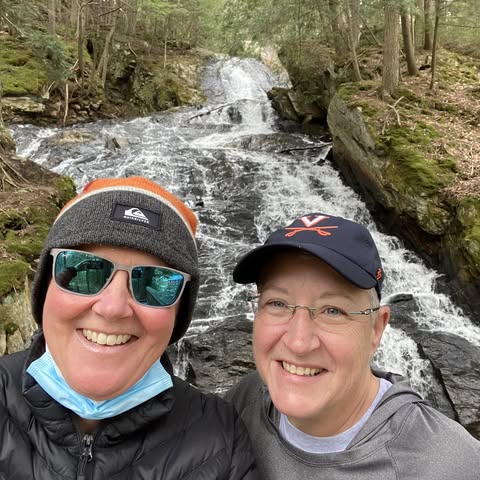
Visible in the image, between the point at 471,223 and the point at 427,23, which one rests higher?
the point at 427,23

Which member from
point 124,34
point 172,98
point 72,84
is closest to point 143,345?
point 72,84

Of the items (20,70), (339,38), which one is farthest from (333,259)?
(20,70)

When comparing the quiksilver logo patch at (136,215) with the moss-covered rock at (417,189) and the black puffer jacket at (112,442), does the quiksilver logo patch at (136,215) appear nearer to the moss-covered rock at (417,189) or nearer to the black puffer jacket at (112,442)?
the black puffer jacket at (112,442)

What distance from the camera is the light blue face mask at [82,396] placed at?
153 centimetres

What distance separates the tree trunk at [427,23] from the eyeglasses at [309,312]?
13.0 meters

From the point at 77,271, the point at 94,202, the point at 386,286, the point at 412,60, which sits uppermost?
the point at 94,202

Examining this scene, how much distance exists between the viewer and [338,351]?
1646 millimetres

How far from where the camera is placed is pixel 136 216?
5.24 feet

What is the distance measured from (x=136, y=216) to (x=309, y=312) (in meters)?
0.77

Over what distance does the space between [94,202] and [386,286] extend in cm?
797

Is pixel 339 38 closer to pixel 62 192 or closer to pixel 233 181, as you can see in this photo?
pixel 233 181

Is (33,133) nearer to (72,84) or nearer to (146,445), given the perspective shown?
(72,84)

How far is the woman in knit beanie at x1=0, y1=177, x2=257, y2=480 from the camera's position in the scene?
4.94 ft

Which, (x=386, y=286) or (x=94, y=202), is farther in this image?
(x=386, y=286)
